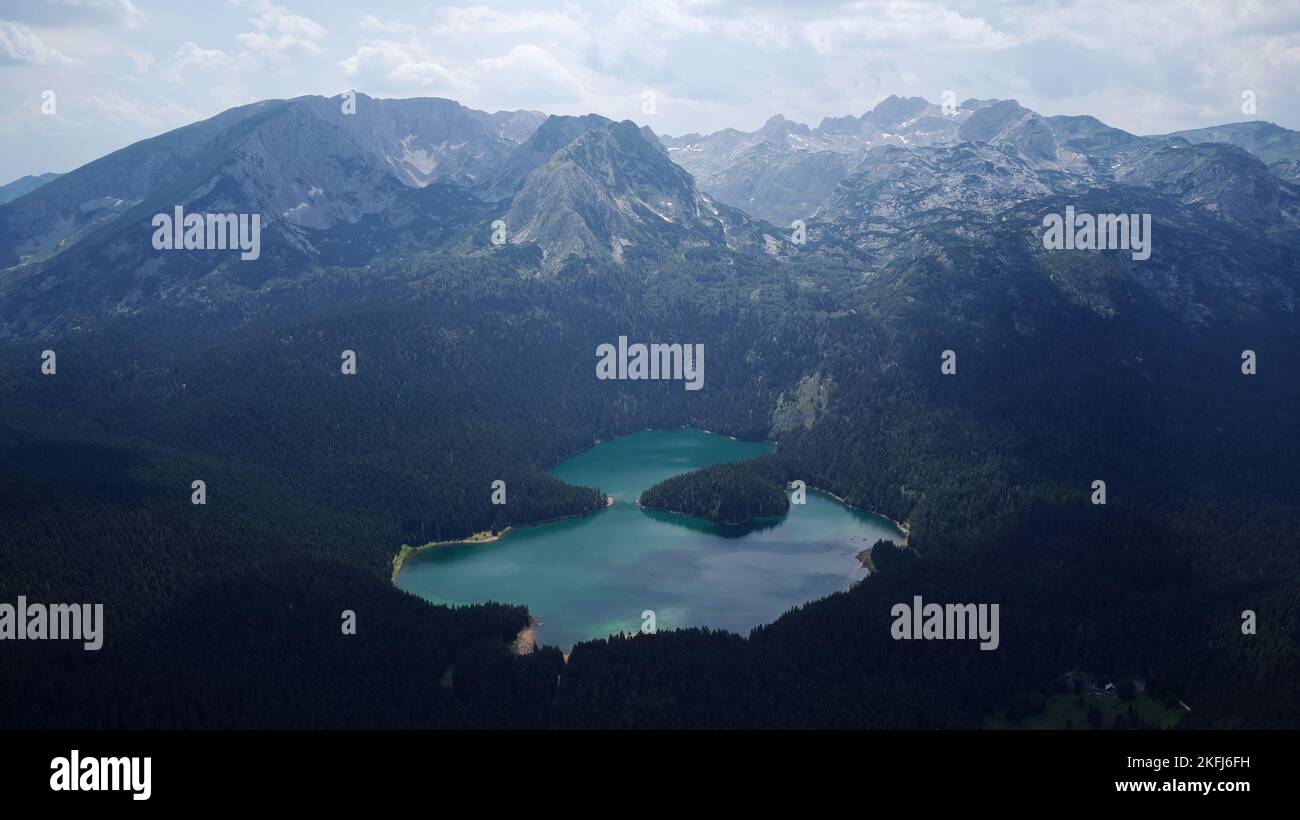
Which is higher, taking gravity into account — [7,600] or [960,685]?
[7,600]

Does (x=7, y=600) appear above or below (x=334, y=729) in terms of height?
above

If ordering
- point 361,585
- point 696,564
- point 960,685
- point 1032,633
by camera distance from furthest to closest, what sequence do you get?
point 696,564
point 361,585
point 1032,633
point 960,685

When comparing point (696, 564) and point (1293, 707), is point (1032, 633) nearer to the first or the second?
point (1293, 707)

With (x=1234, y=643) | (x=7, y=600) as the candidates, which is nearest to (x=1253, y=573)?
(x=1234, y=643)
